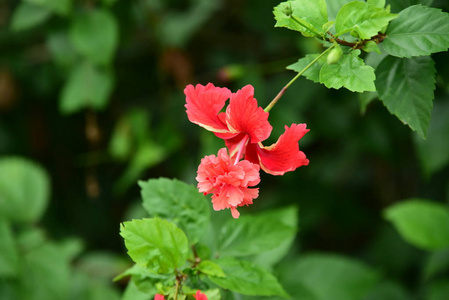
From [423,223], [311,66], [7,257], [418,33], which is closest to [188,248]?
[311,66]

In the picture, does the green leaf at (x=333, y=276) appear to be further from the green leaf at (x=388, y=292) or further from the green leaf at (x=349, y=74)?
the green leaf at (x=349, y=74)

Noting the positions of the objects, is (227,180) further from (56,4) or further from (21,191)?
(21,191)

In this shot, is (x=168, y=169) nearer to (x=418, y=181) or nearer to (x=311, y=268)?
(x=311, y=268)

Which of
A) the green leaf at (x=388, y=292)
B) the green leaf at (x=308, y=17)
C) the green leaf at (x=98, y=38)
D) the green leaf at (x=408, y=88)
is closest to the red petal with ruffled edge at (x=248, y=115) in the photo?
Result: the green leaf at (x=308, y=17)

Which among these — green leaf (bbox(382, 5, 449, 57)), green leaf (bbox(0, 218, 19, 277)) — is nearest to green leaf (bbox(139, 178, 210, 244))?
green leaf (bbox(382, 5, 449, 57))

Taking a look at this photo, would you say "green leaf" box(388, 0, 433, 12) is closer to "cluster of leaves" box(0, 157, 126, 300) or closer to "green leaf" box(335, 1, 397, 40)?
"green leaf" box(335, 1, 397, 40)

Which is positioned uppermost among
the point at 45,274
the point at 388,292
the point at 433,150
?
the point at 433,150
